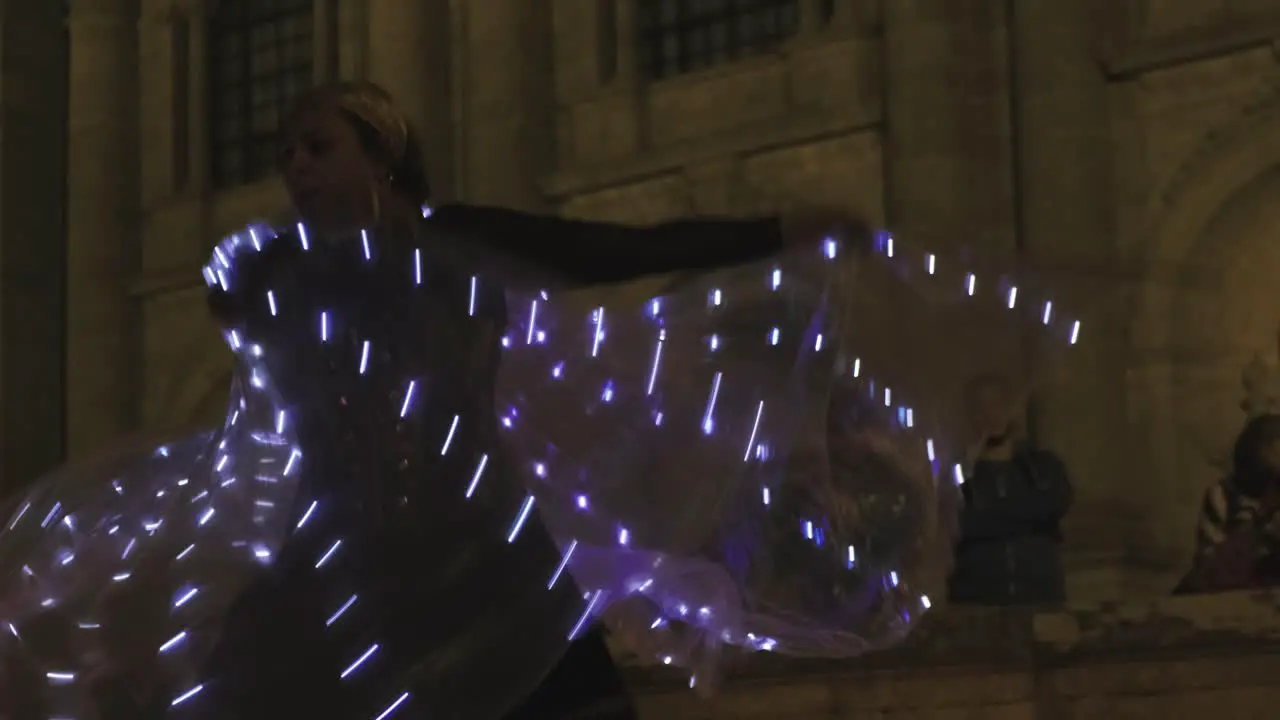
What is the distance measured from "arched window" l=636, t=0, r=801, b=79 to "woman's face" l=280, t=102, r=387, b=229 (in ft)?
45.9

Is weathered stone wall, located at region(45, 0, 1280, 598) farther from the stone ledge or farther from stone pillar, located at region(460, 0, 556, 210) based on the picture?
the stone ledge

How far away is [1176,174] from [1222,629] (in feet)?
31.9

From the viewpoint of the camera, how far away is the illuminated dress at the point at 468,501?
252cm

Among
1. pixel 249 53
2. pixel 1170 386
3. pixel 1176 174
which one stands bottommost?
pixel 1170 386

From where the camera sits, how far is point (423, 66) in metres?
18.0

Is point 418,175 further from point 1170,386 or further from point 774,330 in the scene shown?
point 1170,386

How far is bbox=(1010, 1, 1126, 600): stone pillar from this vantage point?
1337 cm

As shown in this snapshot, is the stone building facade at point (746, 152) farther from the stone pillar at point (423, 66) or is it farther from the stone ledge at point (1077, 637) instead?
the stone ledge at point (1077, 637)

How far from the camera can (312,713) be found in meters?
2.54

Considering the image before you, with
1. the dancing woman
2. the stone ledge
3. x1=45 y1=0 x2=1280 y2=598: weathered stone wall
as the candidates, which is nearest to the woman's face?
the dancing woman

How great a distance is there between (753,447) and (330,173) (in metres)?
Answer: 1.34

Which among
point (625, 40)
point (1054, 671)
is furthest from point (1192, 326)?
point (1054, 671)

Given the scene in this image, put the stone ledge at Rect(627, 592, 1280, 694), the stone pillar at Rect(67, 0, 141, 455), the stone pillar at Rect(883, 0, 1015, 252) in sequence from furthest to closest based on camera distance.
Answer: the stone pillar at Rect(67, 0, 141, 455) < the stone pillar at Rect(883, 0, 1015, 252) < the stone ledge at Rect(627, 592, 1280, 694)

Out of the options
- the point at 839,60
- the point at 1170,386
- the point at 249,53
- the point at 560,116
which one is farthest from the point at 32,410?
the point at 1170,386
